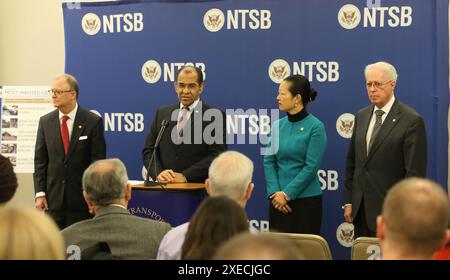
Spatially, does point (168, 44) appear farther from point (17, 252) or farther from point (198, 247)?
point (17, 252)

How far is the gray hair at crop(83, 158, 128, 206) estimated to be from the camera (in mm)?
3408

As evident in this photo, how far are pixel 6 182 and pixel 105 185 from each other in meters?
0.48

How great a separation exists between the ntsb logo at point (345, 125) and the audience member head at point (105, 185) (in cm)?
277

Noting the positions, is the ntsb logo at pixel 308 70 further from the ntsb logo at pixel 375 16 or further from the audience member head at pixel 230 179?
the audience member head at pixel 230 179

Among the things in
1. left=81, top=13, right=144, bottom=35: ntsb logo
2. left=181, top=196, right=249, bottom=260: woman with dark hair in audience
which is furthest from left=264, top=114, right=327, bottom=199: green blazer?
left=181, top=196, right=249, bottom=260: woman with dark hair in audience

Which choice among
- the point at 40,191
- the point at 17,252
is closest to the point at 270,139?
the point at 40,191

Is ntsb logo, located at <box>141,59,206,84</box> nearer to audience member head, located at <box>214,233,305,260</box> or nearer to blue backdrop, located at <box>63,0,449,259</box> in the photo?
blue backdrop, located at <box>63,0,449,259</box>

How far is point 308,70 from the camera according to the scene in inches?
235

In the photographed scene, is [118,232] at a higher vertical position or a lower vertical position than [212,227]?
lower

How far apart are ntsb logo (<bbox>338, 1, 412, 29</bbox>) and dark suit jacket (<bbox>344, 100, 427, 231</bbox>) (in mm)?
1015

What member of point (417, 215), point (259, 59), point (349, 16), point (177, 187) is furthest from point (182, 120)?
point (417, 215)

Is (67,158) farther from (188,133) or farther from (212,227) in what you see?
(212,227)

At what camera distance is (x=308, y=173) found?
5328 millimetres

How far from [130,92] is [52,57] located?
1.48 meters
